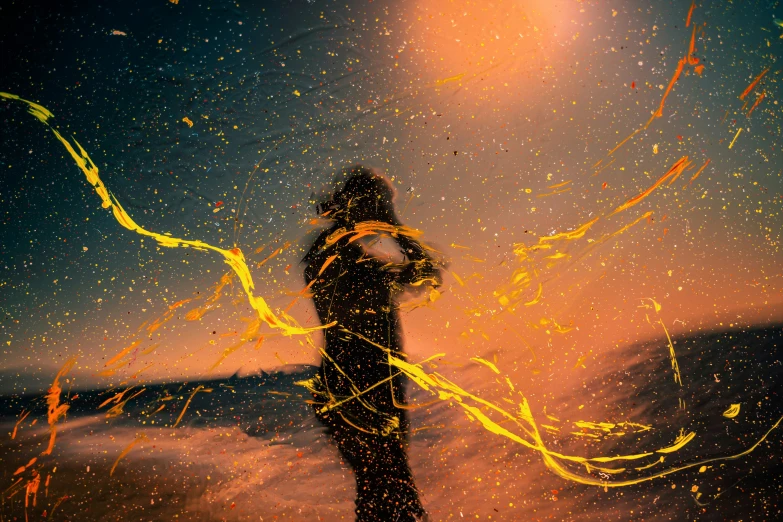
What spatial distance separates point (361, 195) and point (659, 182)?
0.75 meters

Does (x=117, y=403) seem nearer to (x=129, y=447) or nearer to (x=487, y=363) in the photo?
(x=129, y=447)

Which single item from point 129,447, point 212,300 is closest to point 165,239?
point 212,300

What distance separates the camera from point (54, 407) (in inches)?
41.9

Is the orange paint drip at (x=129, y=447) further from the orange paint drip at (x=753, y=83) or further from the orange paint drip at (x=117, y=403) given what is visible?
the orange paint drip at (x=753, y=83)

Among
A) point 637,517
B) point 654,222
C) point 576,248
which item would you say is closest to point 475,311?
point 576,248

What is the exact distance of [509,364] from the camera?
108cm

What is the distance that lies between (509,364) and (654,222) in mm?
516

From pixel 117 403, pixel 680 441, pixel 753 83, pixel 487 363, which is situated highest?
pixel 753 83

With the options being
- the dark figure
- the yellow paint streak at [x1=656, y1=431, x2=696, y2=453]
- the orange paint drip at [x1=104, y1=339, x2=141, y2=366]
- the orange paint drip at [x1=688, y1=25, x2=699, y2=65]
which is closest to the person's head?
the dark figure

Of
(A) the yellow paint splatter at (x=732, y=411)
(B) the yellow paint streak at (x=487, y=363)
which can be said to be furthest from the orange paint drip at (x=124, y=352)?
(A) the yellow paint splatter at (x=732, y=411)

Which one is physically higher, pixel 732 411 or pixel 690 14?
pixel 690 14

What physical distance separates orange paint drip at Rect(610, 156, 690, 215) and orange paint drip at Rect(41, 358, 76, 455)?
4.65 ft

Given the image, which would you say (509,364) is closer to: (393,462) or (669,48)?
(393,462)

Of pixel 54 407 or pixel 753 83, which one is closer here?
pixel 54 407
